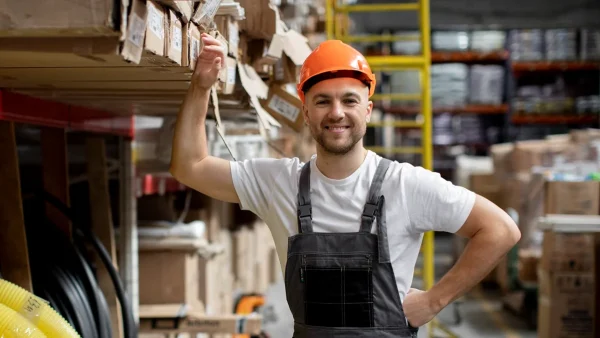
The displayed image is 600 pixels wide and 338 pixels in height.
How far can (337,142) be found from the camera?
2.17 meters

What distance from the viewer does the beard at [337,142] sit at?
7.10 feet

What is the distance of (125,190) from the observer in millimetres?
3281

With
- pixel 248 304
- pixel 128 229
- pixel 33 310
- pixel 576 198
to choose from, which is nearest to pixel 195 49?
pixel 33 310

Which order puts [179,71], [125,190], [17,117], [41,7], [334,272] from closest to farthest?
1. [41,7]
2. [179,71]
3. [334,272]
4. [17,117]
5. [125,190]

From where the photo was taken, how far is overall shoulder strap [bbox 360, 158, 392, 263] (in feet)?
7.01

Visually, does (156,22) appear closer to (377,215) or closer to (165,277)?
(377,215)

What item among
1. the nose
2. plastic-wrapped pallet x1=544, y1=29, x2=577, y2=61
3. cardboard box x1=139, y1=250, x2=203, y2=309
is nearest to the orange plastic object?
cardboard box x1=139, y1=250, x2=203, y2=309

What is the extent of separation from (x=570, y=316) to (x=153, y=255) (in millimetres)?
3329

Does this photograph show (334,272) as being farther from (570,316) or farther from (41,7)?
(570,316)

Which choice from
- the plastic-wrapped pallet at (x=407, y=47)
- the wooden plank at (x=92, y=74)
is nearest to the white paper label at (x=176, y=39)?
the wooden plank at (x=92, y=74)

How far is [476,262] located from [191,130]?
991mm

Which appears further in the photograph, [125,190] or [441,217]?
[125,190]

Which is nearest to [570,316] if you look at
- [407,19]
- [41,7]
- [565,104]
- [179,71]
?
[179,71]

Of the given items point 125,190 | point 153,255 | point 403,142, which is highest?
point 403,142
